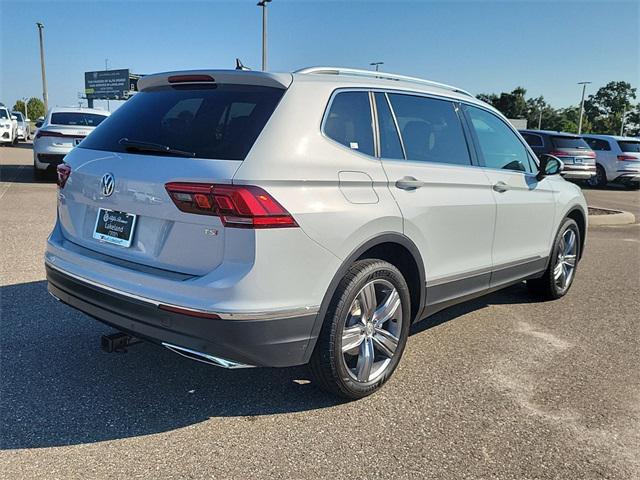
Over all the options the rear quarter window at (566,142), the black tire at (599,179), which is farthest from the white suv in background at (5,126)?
the black tire at (599,179)

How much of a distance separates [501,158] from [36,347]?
3693mm

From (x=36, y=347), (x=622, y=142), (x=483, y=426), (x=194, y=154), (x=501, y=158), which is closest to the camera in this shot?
(x=194, y=154)

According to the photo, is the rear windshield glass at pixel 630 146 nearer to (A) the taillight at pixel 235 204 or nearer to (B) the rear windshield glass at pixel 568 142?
(B) the rear windshield glass at pixel 568 142

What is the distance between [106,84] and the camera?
1941 inches

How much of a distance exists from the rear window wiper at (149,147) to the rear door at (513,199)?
92.4 inches

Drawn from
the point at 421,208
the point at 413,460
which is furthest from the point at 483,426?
the point at 421,208

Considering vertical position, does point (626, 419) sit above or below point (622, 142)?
below

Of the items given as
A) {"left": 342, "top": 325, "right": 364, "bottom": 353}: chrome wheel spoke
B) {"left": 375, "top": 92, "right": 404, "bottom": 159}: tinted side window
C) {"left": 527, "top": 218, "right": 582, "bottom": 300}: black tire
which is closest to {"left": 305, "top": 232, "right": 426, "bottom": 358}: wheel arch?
{"left": 342, "top": 325, "right": 364, "bottom": 353}: chrome wheel spoke

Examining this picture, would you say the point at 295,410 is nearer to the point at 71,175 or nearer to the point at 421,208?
the point at 421,208

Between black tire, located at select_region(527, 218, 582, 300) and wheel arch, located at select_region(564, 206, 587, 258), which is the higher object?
wheel arch, located at select_region(564, 206, 587, 258)

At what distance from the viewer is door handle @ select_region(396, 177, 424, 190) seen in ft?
11.0

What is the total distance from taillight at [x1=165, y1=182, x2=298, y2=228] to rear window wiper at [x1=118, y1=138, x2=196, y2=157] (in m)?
0.23

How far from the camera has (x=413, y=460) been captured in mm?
2727

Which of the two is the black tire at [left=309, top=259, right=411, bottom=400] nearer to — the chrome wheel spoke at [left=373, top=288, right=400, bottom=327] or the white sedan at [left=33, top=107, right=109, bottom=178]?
the chrome wheel spoke at [left=373, top=288, right=400, bottom=327]
